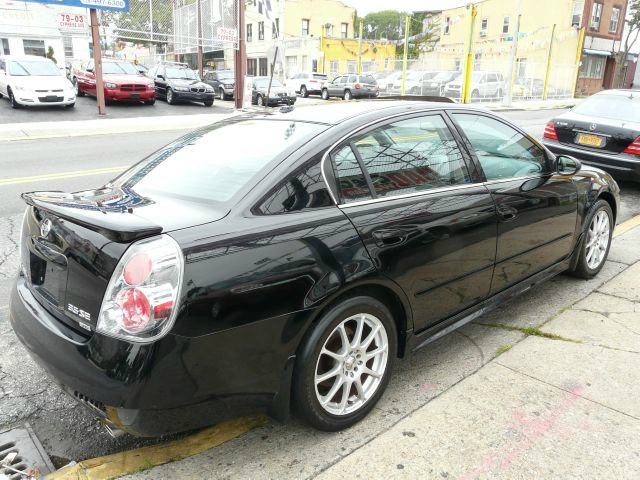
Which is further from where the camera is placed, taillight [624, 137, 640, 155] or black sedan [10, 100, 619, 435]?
taillight [624, 137, 640, 155]

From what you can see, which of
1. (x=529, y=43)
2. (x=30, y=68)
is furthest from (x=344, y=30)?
(x=30, y=68)

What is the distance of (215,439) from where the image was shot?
2.67 meters

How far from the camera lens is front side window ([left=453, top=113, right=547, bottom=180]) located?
11.5ft

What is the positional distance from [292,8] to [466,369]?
2084 inches

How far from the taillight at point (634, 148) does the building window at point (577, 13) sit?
39034 mm

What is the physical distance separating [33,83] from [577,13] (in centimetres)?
3859

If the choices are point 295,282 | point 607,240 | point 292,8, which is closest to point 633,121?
point 607,240

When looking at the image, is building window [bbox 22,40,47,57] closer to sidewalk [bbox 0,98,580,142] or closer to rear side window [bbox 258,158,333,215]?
sidewalk [bbox 0,98,580,142]

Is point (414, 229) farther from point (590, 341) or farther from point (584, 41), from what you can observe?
point (584, 41)

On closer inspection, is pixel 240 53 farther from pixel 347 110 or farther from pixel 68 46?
pixel 68 46

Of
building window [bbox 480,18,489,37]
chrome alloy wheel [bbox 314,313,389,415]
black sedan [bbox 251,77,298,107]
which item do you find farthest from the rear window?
building window [bbox 480,18,489,37]

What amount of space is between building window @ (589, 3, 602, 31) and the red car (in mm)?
35255

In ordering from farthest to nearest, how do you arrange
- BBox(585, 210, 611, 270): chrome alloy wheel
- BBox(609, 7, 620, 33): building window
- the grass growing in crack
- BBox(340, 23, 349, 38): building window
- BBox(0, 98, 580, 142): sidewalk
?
BBox(340, 23, 349, 38): building window, BBox(609, 7, 620, 33): building window, BBox(0, 98, 580, 142): sidewalk, BBox(585, 210, 611, 270): chrome alloy wheel, the grass growing in crack

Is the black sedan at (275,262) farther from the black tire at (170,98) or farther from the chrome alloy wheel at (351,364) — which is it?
the black tire at (170,98)
